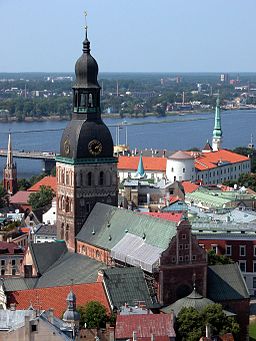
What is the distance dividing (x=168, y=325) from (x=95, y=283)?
3.33m

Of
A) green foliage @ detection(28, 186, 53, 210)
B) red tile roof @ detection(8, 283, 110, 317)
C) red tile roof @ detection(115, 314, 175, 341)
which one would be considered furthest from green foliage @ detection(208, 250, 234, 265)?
green foliage @ detection(28, 186, 53, 210)

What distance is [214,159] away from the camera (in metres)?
69.8

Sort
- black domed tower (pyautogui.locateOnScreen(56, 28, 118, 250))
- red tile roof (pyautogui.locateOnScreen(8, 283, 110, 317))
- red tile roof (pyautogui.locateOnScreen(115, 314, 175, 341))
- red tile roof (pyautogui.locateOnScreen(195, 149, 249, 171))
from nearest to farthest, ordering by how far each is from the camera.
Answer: red tile roof (pyautogui.locateOnScreen(115, 314, 175, 341))
red tile roof (pyautogui.locateOnScreen(8, 283, 110, 317))
black domed tower (pyautogui.locateOnScreen(56, 28, 118, 250))
red tile roof (pyautogui.locateOnScreen(195, 149, 249, 171))

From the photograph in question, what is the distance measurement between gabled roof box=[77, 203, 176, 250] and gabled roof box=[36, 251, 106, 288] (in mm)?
577

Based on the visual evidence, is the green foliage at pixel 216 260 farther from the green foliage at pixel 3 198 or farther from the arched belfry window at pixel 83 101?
the green foliage at pixel 3 198

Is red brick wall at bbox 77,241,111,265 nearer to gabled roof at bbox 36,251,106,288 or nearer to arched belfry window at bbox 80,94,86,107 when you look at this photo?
gabled roof at bbox 36,251,106,288

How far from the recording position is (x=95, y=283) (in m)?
27.9

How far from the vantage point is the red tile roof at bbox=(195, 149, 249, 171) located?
66.3 m

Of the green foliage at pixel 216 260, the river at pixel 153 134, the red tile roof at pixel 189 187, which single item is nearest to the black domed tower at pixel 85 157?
the green foliage at pixel 216 260

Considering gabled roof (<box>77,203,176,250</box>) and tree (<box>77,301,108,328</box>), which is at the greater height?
gabled roof (<box>77,203,176,250</box>)

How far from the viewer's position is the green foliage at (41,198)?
5400cm

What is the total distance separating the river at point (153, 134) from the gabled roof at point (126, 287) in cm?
5658

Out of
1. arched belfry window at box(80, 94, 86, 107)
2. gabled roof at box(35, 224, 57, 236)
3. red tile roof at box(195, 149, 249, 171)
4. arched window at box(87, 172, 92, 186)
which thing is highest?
arched belfry window at box(80, 94, 86, 107)

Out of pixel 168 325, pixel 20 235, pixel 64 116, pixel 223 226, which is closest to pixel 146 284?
pixel 168 325
